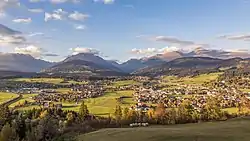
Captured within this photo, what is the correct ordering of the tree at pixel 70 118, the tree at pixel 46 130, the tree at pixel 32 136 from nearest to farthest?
the tree at pixel 32 136, the tree at pixel 46 130, the tree at pixel 70 118

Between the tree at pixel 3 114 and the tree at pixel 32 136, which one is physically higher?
the tree at pixel 3 114

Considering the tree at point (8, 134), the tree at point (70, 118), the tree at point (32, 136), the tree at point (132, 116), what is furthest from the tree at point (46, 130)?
the tree at point (132, 116)

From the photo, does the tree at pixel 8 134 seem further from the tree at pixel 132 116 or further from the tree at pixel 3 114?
the tree at pixel 132 116

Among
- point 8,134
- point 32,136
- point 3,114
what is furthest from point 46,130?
point 3,114

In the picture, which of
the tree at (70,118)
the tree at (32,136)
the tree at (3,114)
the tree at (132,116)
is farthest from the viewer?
the tree at (70,118)

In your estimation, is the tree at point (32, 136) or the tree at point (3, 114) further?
the tree at point (3, 114)

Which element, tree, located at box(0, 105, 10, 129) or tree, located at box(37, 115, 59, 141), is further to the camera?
tree, located at box(0, 105, 10, 129)

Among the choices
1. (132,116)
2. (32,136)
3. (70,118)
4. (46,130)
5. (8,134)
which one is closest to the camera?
(8,134)

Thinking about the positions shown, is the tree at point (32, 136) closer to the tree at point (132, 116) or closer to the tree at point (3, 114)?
the tree at point (3, 114)

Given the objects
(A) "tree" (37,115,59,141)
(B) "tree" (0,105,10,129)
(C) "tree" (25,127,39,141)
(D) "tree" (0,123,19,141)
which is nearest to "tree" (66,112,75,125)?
(B) "tree" (0,105,10,129)

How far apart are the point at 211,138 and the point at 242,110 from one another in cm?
8677

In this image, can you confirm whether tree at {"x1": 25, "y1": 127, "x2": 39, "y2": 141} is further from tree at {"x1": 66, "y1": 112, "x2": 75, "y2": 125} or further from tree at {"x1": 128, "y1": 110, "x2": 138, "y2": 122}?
tree at {"x1": 128, "y1": 110, "x2": 138, "y2": 122}

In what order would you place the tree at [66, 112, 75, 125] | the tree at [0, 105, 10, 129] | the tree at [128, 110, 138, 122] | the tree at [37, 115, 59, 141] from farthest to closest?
the tree at [66, 112, 75, 125], the tree at [128, 110, 138, 122], the tree at [0, 105, 10, 129], the tree at [37, 115, 59, 141]

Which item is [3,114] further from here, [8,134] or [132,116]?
[132,116]
